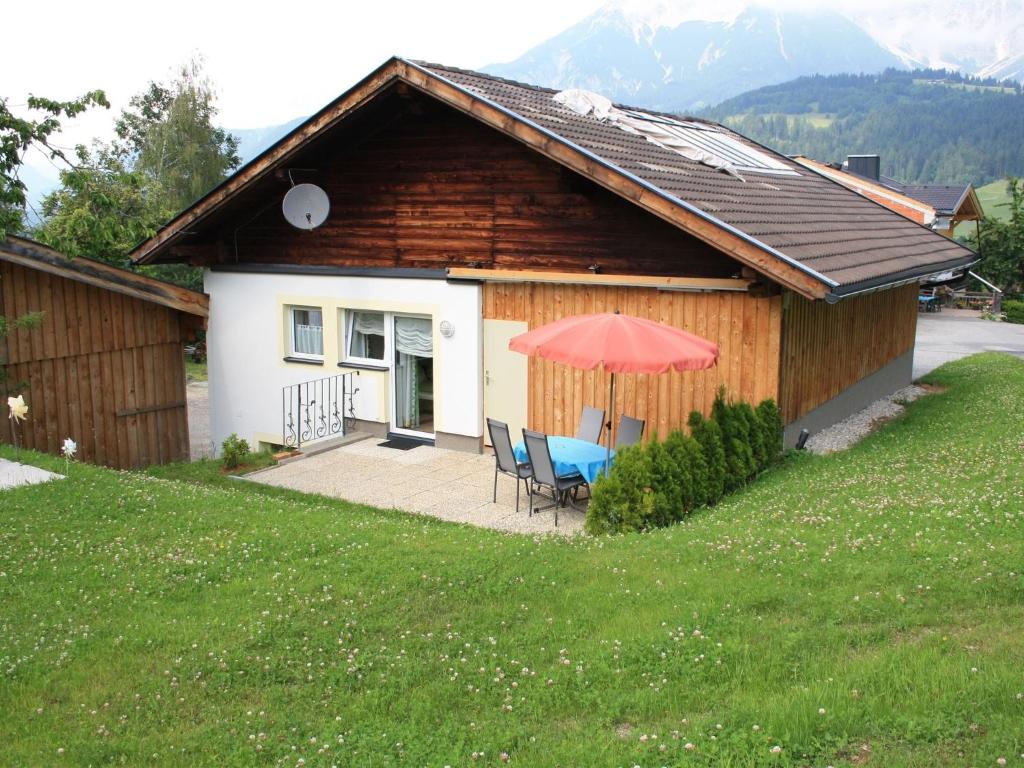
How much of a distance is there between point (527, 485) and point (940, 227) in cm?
4233

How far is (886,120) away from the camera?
171500mm

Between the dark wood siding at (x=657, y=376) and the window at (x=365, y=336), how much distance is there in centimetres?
216

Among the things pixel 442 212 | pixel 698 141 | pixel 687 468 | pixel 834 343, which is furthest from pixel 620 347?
pixel 698 141

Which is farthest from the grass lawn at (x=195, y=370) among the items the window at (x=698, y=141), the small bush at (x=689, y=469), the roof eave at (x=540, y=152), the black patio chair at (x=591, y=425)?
the small bush at (x=689, y=469)

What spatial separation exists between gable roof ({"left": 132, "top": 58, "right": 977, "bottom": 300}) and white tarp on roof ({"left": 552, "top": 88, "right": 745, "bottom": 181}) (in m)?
0.20

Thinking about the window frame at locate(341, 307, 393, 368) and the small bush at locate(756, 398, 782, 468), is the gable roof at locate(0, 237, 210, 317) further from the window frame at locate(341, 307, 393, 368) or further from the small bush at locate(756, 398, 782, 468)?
the small bush at locate(756, 398, 782, 468)

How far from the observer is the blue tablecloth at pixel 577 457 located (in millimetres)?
10672

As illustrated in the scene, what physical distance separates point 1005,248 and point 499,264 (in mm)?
36153

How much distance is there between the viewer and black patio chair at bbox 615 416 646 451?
1156 cm

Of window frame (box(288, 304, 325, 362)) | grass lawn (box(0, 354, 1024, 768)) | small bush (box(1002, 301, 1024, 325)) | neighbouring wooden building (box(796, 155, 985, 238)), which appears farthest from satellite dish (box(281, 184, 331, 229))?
neighbouring wooden building (box(796, 155, 985, 238))

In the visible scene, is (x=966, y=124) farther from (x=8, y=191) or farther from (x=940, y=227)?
(x=8, y=191)

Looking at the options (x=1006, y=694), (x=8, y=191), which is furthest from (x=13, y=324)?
(x=1006, y=694)

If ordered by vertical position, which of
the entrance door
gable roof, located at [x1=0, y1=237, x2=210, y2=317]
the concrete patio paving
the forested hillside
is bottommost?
the concrete patio paving

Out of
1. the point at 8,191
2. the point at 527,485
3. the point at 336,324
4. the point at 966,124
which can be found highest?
the point at 966,124
